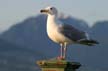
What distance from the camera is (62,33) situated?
3.93 m

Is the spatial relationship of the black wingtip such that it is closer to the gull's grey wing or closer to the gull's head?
the gull's grey wing

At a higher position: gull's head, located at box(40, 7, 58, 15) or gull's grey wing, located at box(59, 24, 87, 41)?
gull's head, located at box(40, 7, 58, 15)

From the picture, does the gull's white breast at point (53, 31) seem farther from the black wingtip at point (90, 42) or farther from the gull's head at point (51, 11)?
the black wingtip at point (90, 42)

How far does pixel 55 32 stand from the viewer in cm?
370

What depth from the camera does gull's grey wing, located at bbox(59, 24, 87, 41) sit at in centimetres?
385

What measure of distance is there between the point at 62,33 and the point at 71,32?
0.46 feet

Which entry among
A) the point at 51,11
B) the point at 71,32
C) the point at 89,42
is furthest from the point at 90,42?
the point at 51,11

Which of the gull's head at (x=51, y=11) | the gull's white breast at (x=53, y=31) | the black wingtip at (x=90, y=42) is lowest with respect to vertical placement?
the black wingtip at (x=90, y=42)

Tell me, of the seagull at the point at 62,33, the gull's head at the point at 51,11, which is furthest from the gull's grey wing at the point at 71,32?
the gull's head at the point at 51,11

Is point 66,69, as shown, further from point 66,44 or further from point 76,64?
point 66,44

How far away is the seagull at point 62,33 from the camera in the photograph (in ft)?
12.1

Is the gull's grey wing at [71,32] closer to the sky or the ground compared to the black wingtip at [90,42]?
closer to the sky

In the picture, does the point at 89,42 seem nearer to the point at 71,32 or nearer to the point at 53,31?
the point at 71,32

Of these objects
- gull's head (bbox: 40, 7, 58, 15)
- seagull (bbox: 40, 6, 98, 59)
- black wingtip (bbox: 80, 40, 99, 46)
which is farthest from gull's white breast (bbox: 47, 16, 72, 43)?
black wingtip (bbox: 80, 40, 99, 46)
